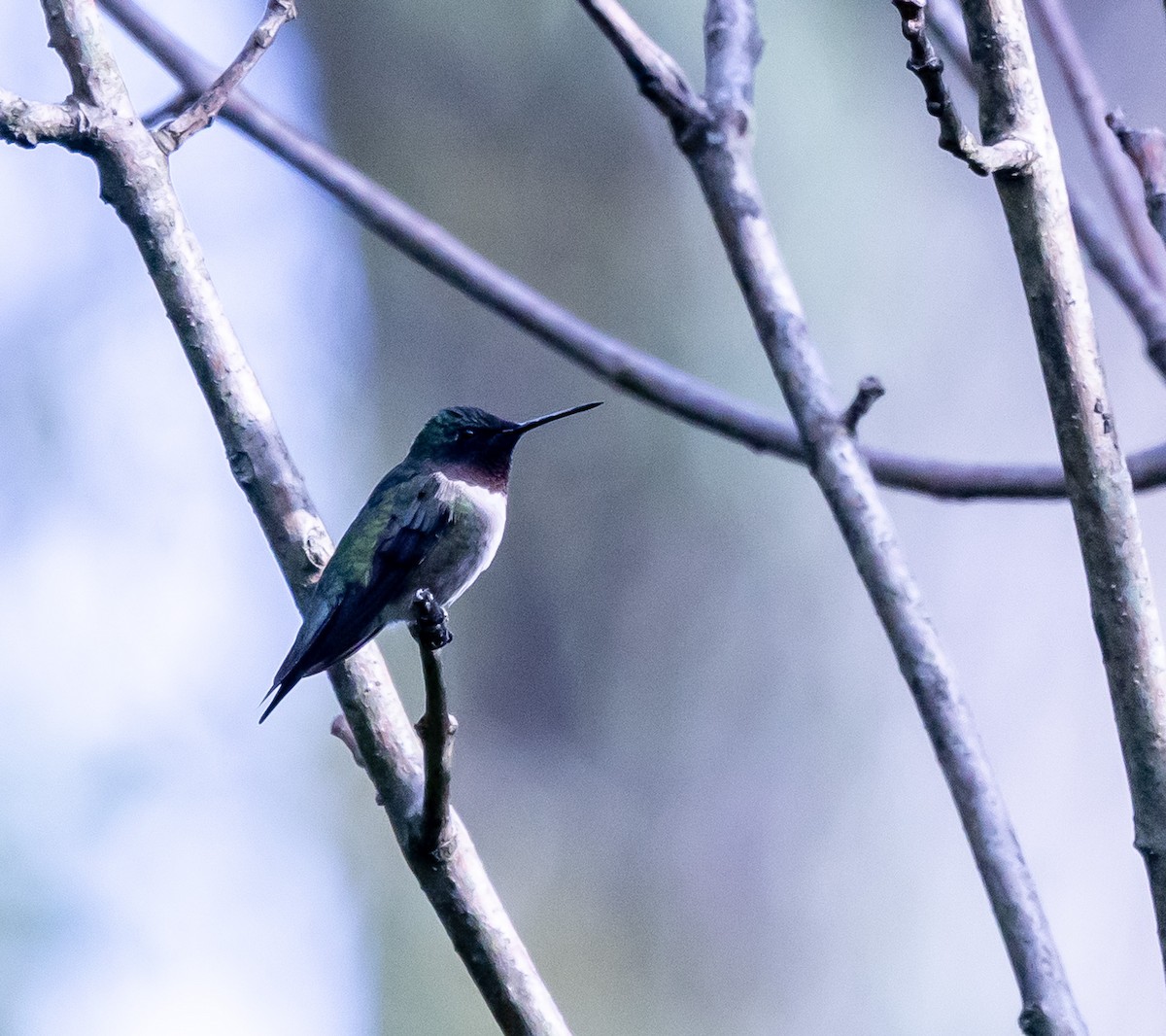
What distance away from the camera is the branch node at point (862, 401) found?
1.21 m

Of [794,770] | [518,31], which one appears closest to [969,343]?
[794,770]

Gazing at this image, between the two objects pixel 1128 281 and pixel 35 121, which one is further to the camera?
pixel 1128 281

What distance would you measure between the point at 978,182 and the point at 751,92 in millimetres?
2798

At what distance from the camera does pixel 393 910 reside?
417 cm

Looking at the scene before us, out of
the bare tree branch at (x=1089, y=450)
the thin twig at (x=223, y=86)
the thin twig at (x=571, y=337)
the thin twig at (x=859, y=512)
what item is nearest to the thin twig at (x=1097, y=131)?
the thin twig at (x=571, y=337)

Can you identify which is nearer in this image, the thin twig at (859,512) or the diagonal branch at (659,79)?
the thin twig at (859,512)

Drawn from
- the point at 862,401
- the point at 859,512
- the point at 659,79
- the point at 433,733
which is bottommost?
the point at 433,733

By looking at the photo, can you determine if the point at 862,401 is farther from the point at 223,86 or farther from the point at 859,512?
the point at 223,86

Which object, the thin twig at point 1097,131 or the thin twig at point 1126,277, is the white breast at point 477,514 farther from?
the thin twig at point 1097,131

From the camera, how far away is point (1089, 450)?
2.99 ft

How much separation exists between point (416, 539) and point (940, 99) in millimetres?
857

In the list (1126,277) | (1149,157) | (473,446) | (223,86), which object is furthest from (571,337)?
(1149,157)

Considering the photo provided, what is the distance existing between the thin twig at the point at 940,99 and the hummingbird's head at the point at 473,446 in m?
0.77

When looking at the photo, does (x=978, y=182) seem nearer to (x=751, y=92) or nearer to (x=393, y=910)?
(x=751, y=92)
